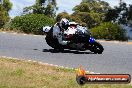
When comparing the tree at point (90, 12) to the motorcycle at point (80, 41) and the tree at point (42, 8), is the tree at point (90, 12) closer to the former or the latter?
the tree at point (42, 8)

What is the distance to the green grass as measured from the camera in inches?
353

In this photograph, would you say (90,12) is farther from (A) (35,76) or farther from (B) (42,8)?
(A) (35,76)

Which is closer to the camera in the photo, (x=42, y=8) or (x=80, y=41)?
(x=80, y=41)

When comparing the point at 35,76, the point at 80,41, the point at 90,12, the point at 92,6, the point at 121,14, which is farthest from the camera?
the point at 92,6

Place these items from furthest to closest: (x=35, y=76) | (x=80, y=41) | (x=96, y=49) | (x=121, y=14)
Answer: (x=121, y=14), (x=80, y=41), (x=96, y=49), (x=35, y=76)

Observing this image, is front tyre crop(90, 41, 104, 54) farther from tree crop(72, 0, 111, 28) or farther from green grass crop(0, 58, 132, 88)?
tree crop(72, 0, 111, 28)

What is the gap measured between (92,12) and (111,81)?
124 ft

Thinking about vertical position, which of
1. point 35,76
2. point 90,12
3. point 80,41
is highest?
point 90,12

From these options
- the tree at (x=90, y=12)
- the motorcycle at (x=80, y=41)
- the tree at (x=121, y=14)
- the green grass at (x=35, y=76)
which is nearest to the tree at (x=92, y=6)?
the tree at (x=90, y=12)

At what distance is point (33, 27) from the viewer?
31.7m

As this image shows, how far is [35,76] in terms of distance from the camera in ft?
33.2

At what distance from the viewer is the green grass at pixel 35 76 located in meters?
8.96

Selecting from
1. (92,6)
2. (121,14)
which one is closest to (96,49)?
(121,14)

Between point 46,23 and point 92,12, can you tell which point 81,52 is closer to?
point 46,23
